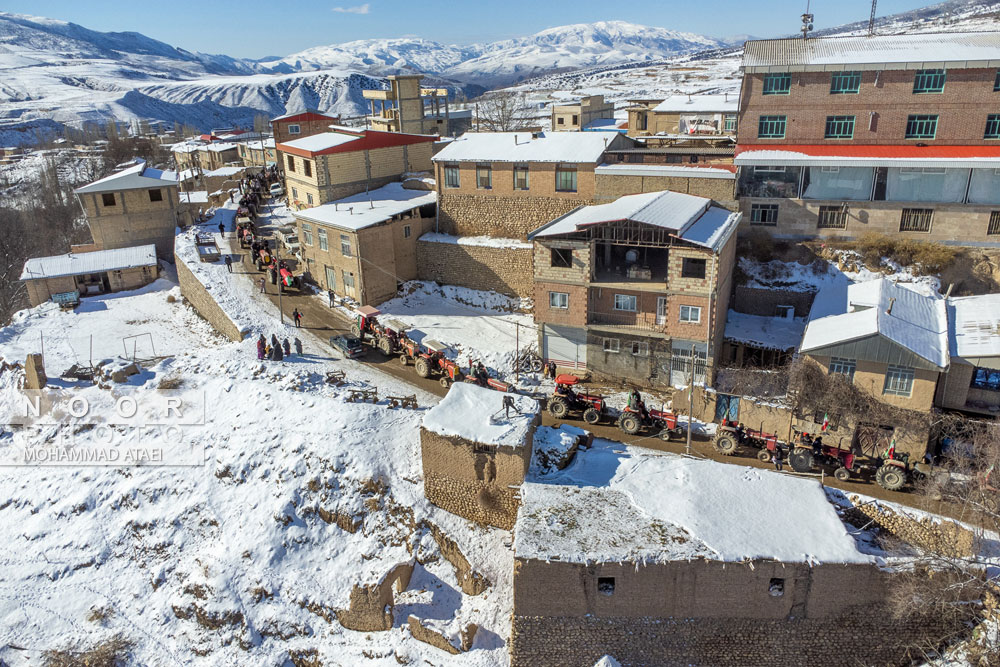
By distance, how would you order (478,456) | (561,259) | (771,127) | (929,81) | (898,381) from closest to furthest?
(478,456)
(898,381)
(561,259)
(929,81)
(771,127)

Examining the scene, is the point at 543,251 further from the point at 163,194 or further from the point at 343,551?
the point at 163,194

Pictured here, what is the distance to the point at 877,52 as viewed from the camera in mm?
36312

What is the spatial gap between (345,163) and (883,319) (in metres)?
31.9

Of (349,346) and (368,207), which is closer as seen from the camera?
(349,346)

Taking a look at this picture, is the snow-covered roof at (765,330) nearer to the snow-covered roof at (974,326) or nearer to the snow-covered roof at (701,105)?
the snow-covered roof at (974,326)

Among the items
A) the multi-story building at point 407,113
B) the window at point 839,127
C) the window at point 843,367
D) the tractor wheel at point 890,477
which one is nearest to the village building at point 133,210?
the multi-story building at point 407,113

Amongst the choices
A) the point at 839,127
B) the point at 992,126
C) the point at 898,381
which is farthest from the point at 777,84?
the point at 898,381

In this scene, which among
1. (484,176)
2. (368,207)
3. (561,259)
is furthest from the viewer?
(368,207)

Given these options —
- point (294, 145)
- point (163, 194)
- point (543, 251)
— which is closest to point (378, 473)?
point (543, 251)

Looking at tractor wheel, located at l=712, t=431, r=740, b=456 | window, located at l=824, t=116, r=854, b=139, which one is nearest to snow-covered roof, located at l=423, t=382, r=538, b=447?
tractor wheel, located at l=712, t=431, r=740, b=456

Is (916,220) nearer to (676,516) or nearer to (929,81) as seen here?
(929,81)

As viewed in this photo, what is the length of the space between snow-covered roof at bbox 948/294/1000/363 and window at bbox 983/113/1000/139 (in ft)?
37.3

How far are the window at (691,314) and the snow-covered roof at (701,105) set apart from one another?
115ft

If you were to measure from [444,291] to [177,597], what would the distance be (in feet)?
69.6
